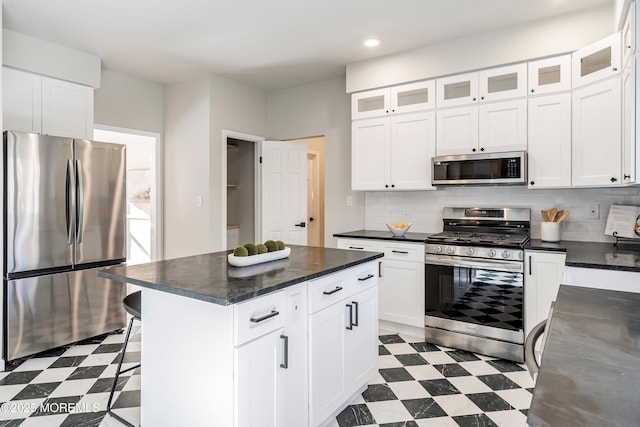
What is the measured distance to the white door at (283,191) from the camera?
4.79m

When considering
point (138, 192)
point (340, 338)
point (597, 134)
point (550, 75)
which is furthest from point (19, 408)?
point (550, 75)

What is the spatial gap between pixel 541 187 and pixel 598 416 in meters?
2.97

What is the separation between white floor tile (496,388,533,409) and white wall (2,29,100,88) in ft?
14.6

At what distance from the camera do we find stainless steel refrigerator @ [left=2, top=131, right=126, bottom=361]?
9.49 ft

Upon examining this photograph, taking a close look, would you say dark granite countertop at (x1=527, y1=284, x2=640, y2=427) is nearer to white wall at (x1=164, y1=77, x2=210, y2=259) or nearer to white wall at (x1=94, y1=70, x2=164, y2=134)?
white wall at (x1=164, y1=77, x2=210, y2=259)

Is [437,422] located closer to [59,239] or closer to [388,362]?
[388,362]

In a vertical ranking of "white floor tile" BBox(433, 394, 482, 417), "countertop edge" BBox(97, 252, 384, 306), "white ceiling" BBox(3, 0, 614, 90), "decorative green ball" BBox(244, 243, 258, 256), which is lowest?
"white floor tile" BBox(433, 394, 482, 417)

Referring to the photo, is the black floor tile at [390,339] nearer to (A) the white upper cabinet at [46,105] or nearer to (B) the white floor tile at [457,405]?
(B) the white floor tile at [457,405]

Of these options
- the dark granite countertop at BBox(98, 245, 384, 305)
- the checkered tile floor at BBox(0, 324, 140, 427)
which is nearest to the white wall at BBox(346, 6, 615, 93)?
the dark granite countertop at BBox(98, 245, 384, 305)

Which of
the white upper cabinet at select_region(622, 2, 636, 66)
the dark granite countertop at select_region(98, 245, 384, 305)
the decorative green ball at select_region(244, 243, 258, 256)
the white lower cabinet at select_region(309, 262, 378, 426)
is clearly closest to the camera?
the dark granite countertop at select_region(98, 245, 384, 305)

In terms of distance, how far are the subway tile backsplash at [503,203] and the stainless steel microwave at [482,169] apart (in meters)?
0.32

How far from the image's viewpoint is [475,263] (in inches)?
121

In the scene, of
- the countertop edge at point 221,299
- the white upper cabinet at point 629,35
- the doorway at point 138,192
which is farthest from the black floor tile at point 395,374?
the doorway at point 138,192

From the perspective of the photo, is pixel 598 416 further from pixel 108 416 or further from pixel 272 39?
pixel 272 39
